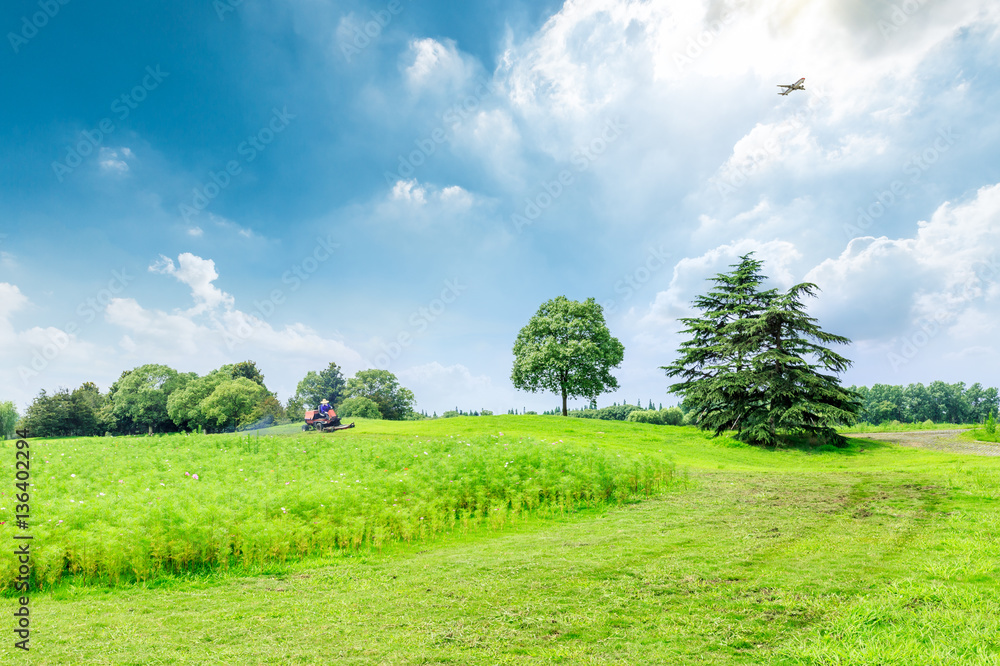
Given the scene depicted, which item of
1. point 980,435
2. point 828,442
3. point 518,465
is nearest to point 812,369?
point 828,442

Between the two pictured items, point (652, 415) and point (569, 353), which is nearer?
point (569, 353)

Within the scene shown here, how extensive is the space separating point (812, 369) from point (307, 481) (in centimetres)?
2559

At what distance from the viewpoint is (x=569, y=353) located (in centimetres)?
3662

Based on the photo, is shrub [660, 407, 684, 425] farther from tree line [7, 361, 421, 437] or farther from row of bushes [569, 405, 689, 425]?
tree line [7, 361, 421, 437]

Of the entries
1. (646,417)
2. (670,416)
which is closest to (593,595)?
(646,417)

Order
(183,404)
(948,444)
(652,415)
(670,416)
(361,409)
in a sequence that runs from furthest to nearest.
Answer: (670,416) < (652,415) < (361,409) < (183,404) < (948,444)

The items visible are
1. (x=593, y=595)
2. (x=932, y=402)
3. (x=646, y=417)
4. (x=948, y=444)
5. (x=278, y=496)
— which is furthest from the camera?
(x=932, y=402)

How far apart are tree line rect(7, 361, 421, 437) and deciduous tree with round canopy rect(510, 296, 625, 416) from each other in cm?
2322

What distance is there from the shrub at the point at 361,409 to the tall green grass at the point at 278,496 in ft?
124

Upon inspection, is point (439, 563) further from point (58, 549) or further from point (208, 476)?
point (208, 476)

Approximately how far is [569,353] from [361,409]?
A: 27.9m

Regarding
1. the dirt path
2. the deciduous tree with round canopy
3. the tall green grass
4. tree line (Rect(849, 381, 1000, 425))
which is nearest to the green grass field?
the tall green grass

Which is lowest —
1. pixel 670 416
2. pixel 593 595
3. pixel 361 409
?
pixel 670 416

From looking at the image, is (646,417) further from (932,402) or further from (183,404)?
(932,402)
